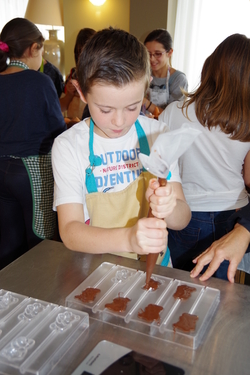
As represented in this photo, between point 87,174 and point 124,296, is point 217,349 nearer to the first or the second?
point 124,296

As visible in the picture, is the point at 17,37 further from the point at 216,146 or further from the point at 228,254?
the point at 228,254

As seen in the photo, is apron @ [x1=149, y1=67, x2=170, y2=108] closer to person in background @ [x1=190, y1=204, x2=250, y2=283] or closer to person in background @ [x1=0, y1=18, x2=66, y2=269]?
person in background @ [x1=0, y1=18, x2=66, y2=269]

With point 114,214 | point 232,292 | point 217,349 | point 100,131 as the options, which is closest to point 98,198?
point 114,214

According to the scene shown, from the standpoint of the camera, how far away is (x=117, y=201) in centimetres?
122

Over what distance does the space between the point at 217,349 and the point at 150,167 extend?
1.28 feet

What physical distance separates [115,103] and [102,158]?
0.26 meters

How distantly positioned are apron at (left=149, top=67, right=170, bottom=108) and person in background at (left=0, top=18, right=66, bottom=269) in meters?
1.17

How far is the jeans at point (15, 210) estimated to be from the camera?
1.95m

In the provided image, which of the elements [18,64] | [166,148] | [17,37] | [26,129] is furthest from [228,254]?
[17,37]

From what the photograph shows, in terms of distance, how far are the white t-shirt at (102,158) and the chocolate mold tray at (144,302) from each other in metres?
0.27

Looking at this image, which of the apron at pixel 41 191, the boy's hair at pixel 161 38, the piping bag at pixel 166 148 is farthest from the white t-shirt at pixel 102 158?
the boy's hair at pixel 161 38

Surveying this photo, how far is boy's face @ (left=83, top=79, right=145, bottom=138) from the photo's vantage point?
100 centimetres

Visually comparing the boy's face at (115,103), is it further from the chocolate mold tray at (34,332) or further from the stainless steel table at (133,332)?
the chocolate mold tray at (34,332)

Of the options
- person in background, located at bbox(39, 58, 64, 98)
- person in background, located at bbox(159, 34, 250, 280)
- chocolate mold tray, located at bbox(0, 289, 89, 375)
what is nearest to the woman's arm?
person in background, located at bbox(159, 34, 250, 280)
